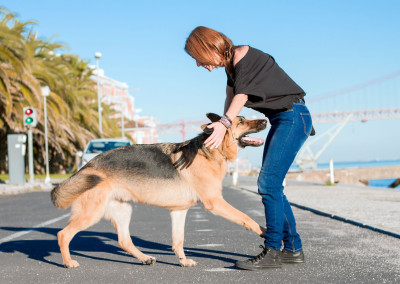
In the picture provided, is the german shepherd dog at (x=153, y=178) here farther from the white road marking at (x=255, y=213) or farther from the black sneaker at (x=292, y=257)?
the white road marking at (x=255, y=213)

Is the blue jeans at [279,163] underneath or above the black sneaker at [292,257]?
above

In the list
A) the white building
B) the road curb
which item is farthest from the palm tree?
the white building

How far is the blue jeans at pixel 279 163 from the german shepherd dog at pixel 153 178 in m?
0.16

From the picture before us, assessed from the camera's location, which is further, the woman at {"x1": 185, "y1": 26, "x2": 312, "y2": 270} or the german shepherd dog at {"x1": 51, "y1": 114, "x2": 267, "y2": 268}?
the german shepherd dog at {"x1": 51, "y1": 114, "x2": 267, "y2": 268}

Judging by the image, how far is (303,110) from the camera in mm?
4656

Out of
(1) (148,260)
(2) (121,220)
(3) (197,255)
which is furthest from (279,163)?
(2) (121,220)

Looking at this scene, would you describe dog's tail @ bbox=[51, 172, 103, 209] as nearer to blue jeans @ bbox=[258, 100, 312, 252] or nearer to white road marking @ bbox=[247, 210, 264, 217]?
blue jeans @ bbox=[258, 100, 312, 252]

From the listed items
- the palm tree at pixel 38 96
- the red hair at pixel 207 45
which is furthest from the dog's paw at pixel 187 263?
the palm tree at pixel 38 96

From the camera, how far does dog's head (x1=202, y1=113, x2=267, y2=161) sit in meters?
4.64

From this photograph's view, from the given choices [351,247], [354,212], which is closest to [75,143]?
[354,212]

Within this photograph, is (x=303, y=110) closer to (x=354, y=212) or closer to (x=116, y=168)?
(x=116, y=168)

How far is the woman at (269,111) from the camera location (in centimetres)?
433

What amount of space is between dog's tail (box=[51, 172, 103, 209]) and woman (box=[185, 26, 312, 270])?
1.11 metres

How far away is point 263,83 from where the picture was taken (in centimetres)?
441
